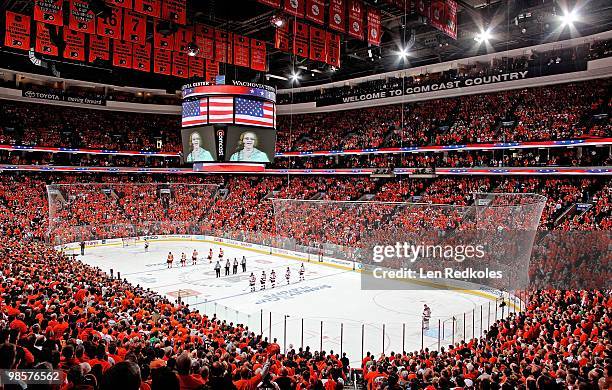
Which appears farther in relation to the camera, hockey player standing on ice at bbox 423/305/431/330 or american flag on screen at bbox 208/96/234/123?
american flag on screen at bbox 208/96/234/123

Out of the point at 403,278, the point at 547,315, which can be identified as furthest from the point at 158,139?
the point at 547,315

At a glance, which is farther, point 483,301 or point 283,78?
point 283,78

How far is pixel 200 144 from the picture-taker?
20875 mm

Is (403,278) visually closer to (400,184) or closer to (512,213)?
(512,213)

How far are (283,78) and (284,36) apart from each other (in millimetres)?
23013

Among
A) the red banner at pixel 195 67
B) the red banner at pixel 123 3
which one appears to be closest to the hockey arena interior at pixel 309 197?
the red banner at pixel 195 67

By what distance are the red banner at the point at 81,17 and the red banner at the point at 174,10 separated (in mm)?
2556

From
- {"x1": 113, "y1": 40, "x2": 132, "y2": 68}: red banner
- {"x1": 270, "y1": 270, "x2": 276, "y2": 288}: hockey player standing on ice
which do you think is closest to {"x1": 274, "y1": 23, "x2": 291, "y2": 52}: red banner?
{"x1": 113, "y1": 40, "x2": 132, "y2": 68}: red banner

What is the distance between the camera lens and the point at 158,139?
1870 inches

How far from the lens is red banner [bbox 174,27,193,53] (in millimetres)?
18844

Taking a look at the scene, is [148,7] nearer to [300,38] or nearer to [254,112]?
[300,38]

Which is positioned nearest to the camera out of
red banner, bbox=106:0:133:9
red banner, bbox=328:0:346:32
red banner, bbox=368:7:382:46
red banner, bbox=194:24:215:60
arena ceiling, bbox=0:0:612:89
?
red banner, bbox=106:0:133:9

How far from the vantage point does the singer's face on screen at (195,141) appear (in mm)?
20906

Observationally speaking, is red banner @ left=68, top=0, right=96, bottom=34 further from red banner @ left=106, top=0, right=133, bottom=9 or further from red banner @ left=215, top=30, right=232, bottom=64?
red banner @ left=215, top=30, right=232, bottom=64
